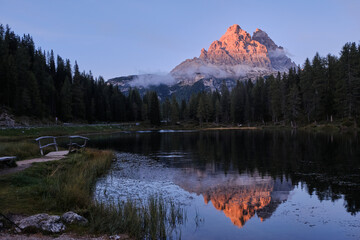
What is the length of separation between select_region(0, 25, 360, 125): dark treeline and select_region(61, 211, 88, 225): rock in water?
78.8 metres

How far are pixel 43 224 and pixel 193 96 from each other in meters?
161

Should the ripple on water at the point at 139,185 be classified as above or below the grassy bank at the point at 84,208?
below

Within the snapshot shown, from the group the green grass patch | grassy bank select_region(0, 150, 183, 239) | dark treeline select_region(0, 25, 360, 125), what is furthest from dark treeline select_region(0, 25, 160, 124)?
grassy bank select_region(0, 150, 183, 239)

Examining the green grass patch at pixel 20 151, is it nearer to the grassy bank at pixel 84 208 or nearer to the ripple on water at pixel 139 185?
the ripple on water at pixel 139 185

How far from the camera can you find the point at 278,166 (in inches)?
1015

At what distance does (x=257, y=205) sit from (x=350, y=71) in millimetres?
79953

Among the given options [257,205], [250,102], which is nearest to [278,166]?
[257,205]

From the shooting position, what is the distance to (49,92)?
342 feet

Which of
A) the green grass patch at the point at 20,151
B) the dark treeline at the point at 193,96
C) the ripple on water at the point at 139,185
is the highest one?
the dark treeline at the point at 193,96

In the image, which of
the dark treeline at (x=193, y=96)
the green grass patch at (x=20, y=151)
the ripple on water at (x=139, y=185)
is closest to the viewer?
the ripple on water at (x=139, y=185)

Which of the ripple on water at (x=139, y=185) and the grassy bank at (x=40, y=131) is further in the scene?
the grassy bank at (x=40, y=131)

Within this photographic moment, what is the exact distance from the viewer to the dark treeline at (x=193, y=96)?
267ft

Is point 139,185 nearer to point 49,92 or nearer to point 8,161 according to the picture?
point 8,161

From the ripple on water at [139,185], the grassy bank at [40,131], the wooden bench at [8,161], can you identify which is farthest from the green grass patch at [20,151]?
the grassy bank at [40,131]
